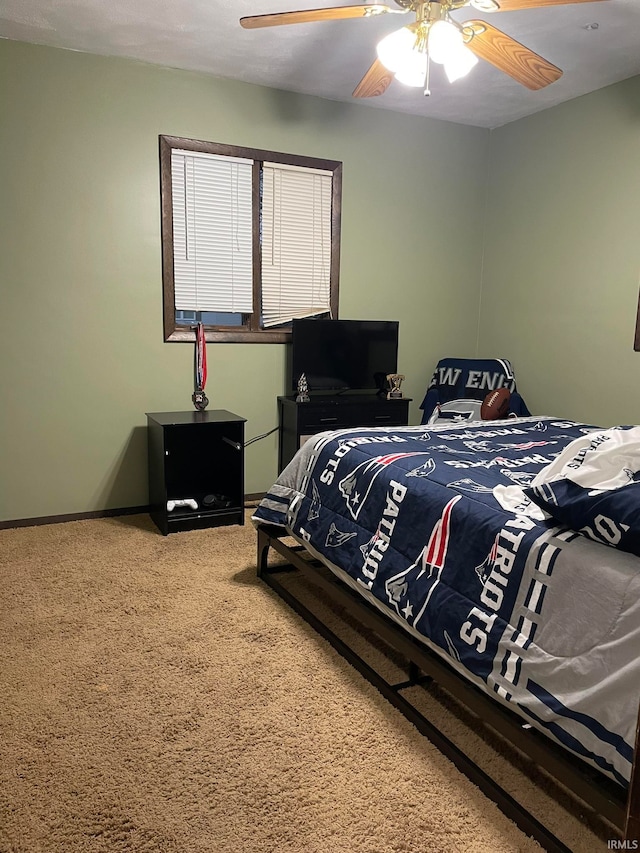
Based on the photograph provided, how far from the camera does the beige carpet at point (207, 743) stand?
59.9 inches

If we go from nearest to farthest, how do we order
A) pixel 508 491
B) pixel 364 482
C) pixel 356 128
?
pixel 508 491
pixel 364 482
pixel 356 128

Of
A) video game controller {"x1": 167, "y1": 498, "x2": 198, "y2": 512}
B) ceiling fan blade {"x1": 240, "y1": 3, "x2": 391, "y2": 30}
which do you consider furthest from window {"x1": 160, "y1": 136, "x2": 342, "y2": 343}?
ceiling fan blade {"x1": 240, "y1": 3, "x2": 391, "y2": 30}

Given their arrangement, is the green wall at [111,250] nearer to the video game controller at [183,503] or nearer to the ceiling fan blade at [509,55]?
the video game controller at [183,503]

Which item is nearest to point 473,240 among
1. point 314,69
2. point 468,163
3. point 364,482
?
point 468,163

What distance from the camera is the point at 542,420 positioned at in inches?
133

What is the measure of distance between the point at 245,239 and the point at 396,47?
1.93 meters

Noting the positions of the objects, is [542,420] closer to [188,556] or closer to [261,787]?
[188,556]

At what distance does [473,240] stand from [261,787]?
4312mm

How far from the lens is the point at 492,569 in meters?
1.70

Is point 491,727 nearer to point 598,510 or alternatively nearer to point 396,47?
point 598,510

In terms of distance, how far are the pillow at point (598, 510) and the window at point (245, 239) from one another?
2.92 m

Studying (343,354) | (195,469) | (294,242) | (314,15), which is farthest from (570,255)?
(195,469)

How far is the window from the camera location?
3.89 meters

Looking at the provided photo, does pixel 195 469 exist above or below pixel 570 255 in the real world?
below
